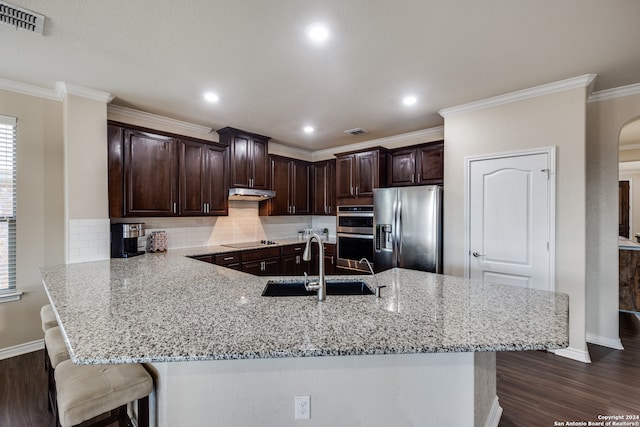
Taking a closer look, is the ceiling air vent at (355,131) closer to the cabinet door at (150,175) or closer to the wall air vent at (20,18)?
the cabinet door at (150,175)

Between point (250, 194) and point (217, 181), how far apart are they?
0.50 m

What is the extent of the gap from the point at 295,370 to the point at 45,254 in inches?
126

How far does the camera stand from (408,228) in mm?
3590

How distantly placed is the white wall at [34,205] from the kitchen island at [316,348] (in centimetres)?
189

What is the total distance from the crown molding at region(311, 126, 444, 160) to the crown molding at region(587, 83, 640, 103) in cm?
156

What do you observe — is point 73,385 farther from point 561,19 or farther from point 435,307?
point 561,19

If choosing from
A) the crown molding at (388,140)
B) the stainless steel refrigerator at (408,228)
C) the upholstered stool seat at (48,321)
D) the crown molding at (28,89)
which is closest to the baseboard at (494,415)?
the stainless steel refrigerator at (408,228)

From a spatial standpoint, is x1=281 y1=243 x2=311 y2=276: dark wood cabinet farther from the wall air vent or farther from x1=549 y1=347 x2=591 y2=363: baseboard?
the wall air vent

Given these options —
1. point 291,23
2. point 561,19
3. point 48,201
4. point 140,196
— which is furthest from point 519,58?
point 48,201

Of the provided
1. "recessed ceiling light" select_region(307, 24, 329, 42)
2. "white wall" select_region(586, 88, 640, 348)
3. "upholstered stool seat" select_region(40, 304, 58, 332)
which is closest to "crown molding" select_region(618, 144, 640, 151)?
"white wall" select_region(586, 88, 640, 348)

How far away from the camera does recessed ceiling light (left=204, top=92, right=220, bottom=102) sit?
2.98 meters

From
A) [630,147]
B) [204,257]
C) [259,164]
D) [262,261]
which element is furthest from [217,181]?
[630,147]

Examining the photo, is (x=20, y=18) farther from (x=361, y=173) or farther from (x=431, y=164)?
(x=431, y=164)

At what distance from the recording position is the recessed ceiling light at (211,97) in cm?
298
